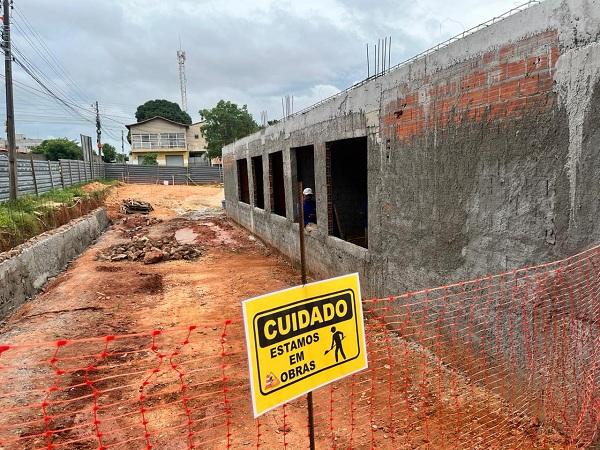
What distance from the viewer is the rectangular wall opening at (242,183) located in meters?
17.8

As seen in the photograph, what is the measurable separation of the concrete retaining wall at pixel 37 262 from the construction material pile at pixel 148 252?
40.6 inches

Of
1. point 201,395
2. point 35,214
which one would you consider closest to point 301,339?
point 201,395

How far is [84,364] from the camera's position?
5.69 meters

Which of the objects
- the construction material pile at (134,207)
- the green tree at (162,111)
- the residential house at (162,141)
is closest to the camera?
the construction material pile at (134,207)

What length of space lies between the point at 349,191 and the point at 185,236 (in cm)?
1026

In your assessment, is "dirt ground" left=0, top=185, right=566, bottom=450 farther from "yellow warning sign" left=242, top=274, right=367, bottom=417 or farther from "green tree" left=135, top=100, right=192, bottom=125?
"green tree" left=135, top=100, right=192, bottom=125

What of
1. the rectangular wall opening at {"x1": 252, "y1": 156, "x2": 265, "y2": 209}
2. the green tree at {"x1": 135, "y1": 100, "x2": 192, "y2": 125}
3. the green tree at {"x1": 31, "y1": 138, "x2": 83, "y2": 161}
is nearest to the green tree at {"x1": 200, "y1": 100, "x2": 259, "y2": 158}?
the green tree at {"x1": 31, "y1": 138, "x2": 83, "y2": 161}

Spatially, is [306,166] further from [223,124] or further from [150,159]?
[150,159]

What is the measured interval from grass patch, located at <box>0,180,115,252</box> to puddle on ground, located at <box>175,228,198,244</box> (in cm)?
386

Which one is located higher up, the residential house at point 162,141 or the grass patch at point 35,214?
the residential house at point 162,141

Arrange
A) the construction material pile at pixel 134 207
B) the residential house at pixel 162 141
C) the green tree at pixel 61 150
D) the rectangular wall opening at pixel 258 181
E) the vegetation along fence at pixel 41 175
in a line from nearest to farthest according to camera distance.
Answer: the vegetation along fence at pixel 41 175 → the rectangular wall opening at pixel 258 181 → the construction material pile at pixel 134 207 → the green tree at pixel 61 150 → the residential house at pixel 162 141

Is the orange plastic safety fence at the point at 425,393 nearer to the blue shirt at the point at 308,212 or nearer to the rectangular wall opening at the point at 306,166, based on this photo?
the blue shirt at the point at 308,212

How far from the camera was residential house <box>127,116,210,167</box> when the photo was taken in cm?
5788

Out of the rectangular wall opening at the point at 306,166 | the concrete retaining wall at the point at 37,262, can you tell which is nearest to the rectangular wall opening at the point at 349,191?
the rectangular wall opening at the point at 306,166
